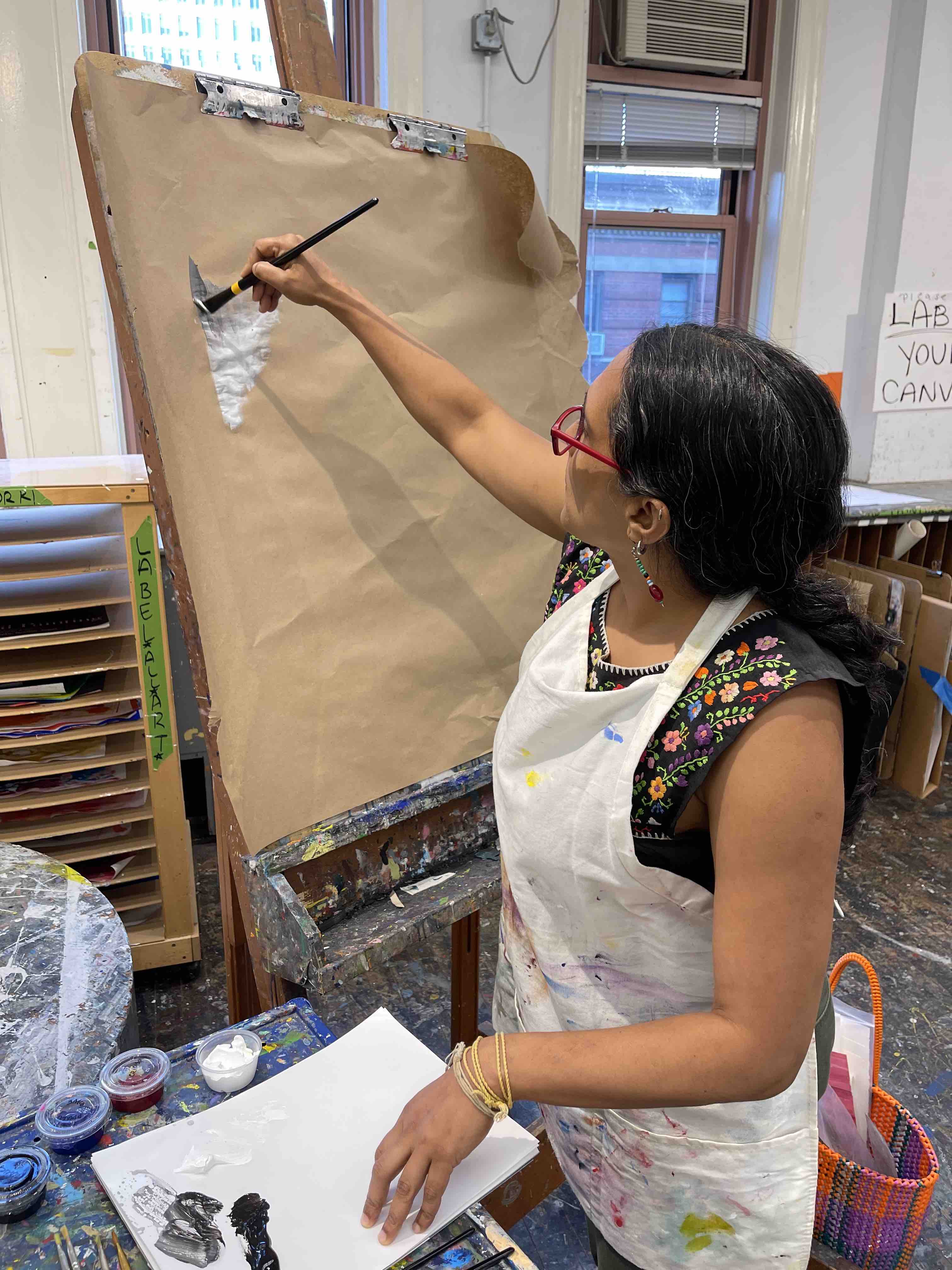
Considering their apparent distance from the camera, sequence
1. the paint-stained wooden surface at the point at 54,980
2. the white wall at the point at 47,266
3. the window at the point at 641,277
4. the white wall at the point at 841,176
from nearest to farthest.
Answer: the paint-stained wooden surface at the point at 54,980, the white wall at the point at 47,266, the white wall at the point at 841,176, the window at the point at 641,277

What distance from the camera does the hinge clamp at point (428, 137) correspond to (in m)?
1.15

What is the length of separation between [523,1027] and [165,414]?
2.53 feet

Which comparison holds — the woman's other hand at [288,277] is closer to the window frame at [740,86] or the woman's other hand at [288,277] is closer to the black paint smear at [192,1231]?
the black paint smear at [192,1231]

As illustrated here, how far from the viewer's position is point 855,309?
11.4ft

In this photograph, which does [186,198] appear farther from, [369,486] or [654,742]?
[654,742]

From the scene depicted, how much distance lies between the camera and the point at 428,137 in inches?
46.3

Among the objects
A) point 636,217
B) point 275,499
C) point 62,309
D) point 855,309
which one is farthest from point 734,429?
point 855,309

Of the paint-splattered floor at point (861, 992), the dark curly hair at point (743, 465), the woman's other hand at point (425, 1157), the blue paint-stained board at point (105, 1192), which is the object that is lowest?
the paint-splattered floor at point (861, 992)

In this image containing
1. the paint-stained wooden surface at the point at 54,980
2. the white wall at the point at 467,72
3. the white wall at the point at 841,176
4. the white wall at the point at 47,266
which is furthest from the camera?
the white wall at the point at 841,176

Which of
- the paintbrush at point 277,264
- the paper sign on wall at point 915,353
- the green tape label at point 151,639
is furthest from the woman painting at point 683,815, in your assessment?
the paper sign on wall at point 915,353

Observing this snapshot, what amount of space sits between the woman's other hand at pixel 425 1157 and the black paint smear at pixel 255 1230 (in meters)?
0.07

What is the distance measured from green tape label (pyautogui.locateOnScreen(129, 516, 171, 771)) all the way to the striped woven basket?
1281 millimetres

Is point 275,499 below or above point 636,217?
below

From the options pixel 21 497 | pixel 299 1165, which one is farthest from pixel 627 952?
pixel 21 497
